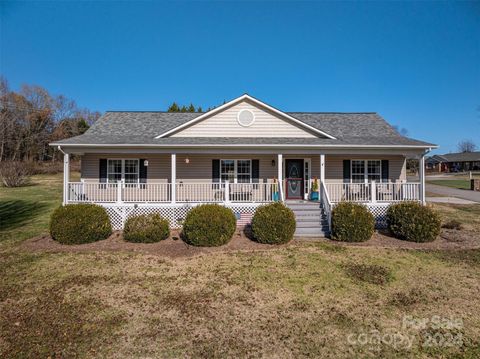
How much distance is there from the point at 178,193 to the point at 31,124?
161 feet

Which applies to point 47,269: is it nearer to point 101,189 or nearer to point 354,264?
point 101,189

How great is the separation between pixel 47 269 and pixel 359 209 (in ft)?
31.1

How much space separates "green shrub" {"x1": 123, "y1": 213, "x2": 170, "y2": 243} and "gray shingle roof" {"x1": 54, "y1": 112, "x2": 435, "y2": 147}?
3.53 meters

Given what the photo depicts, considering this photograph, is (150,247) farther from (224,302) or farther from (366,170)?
(366,170)

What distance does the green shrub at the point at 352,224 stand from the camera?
9258mm

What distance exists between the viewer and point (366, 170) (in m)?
13.6

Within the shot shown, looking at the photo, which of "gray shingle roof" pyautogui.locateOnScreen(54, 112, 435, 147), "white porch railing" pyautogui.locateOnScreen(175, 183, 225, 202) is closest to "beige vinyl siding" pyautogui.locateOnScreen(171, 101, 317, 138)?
"gray shingle roof" pyautogui.locateOnScreen(54, 112, 435, 147)

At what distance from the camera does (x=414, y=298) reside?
535cm

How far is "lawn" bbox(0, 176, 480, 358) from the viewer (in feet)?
12.9

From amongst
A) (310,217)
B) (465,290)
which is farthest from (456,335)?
(310,217)

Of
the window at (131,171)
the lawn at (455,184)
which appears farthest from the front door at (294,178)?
the lawn at (455,184)

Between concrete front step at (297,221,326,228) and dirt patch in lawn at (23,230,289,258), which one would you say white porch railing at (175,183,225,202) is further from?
concrete front step at (297,221,326,228)

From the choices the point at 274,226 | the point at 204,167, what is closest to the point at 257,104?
the point at 204,167

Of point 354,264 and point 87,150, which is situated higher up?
point 87,150
